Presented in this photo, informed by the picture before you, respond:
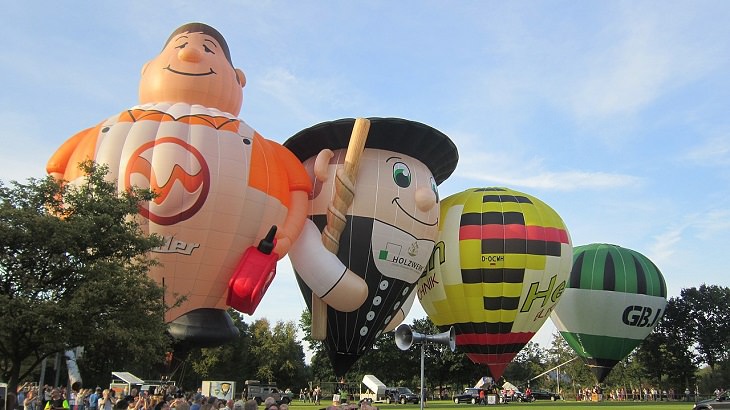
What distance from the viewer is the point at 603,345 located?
98.0ft

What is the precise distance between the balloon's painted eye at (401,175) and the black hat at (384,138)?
0.60 m

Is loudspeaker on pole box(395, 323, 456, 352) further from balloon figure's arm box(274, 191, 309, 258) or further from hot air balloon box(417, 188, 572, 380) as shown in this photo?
hot air balloon box(417, 188, 572, 380)

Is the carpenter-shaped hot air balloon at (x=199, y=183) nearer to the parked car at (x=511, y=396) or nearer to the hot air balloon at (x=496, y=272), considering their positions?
the hot air balloon at (x=496, y=272)

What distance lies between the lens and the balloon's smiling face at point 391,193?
2002 centimetres

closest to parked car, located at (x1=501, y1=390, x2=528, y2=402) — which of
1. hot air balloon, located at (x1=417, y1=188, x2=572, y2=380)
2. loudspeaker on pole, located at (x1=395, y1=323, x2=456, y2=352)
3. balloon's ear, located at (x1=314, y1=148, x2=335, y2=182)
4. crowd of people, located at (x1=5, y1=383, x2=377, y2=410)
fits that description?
hot air balloon, located at (x1=417, y1=188, x2=572, y2=380)

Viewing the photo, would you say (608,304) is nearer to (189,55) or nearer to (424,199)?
(424,199)

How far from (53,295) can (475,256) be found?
50.6 feet

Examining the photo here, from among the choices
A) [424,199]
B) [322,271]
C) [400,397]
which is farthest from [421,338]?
[400,397]

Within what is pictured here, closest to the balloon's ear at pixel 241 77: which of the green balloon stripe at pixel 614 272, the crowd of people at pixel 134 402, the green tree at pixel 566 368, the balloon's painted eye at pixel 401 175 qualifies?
the balloon's painted eye at pixel 401 175

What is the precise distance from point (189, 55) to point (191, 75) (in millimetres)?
510

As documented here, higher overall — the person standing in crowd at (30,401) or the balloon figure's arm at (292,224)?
the balloon figure's arm at (292,224)

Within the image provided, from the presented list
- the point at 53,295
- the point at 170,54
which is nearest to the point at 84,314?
the point at 53,295

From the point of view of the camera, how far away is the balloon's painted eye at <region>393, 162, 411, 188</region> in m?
20.6

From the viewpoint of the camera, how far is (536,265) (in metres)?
23.6
